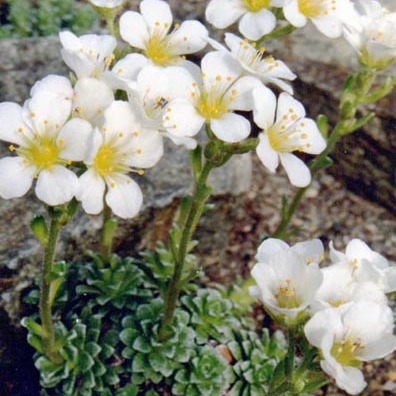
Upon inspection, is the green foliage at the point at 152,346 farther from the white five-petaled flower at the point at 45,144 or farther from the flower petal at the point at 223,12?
the flower petal at the point at 223,12

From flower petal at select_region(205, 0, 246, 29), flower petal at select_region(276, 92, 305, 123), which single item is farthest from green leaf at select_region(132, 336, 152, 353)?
flower petal at select_region(205, 0, 246, 29)

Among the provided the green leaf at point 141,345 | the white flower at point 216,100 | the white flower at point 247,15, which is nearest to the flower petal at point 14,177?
the white flower at point 216,100

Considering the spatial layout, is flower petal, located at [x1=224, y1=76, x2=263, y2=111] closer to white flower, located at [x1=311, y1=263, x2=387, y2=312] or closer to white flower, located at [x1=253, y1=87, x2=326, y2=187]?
white flower, located at [x1=253, y1=87, x2=326, y2=187]

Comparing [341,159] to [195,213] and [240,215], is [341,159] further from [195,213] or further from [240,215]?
[195,213]

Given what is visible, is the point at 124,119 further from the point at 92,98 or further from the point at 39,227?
the point at 39,227

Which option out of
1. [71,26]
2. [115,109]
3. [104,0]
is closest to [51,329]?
[115,109]

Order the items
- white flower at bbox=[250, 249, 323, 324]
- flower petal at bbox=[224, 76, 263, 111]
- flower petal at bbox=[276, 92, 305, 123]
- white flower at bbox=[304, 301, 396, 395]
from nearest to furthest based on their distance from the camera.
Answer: white flower at bbox=[304, 301, 396, 395] < white flower at bbox=[250, 249, 323, 324] < flower petal at bbox=[224, 76, 263, 111] < flower petal at bbox=[276, 92, 305, 123]

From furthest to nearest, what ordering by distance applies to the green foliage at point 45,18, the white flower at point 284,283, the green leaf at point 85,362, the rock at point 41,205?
the green foliage at point 45,18
the rock at point 41,205
the green leaf at point 85,362
the white flower at point 284,283
